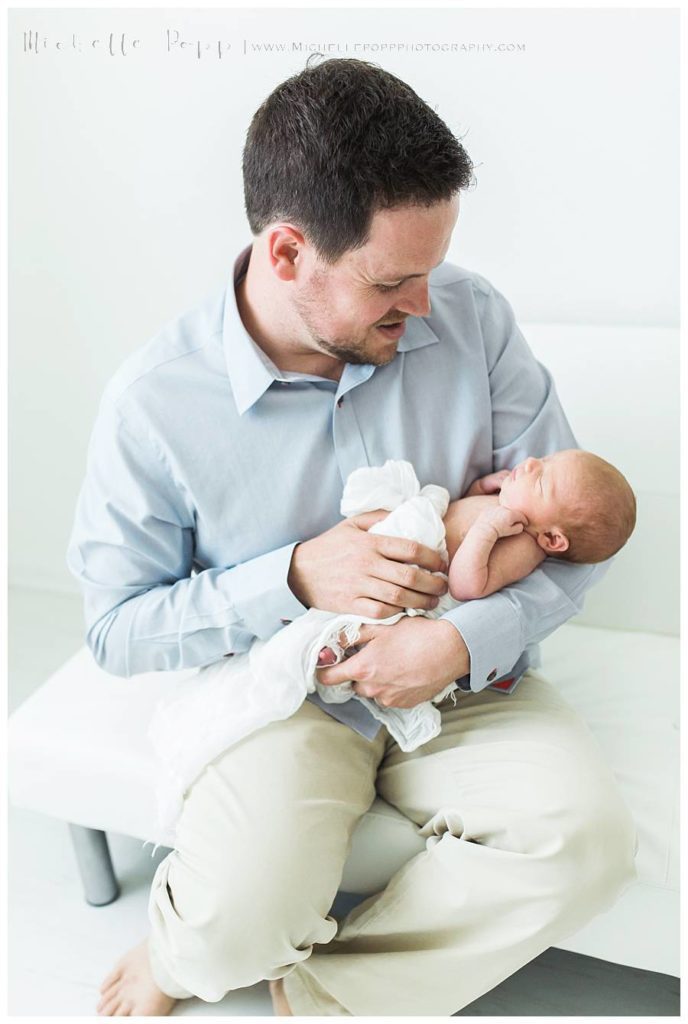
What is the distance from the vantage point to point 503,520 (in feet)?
4.58

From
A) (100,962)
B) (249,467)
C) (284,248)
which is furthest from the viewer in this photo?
(100,962)

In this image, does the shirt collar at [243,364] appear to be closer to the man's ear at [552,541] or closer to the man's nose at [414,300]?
the man's nose at [414,300]

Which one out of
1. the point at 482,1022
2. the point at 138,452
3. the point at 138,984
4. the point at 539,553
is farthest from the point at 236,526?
the point at 482,1022

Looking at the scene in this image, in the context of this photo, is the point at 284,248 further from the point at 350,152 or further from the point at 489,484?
the point at 489,484

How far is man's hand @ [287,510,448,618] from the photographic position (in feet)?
4.50

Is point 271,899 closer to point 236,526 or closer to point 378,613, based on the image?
point 378,613

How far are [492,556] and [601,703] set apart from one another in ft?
1.42

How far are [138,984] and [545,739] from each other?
75cm

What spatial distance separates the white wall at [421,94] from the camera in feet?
5.15

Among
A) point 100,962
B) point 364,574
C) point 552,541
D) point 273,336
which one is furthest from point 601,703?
point 100,962

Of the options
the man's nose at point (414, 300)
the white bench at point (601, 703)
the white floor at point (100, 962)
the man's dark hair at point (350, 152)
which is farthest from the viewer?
the white floor at point (100, 962)

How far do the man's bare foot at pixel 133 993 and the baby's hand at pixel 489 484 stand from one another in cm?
90

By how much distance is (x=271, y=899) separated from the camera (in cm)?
129

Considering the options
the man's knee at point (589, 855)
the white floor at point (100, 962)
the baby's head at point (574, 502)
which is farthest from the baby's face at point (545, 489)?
the white floor at point (100, 962)
